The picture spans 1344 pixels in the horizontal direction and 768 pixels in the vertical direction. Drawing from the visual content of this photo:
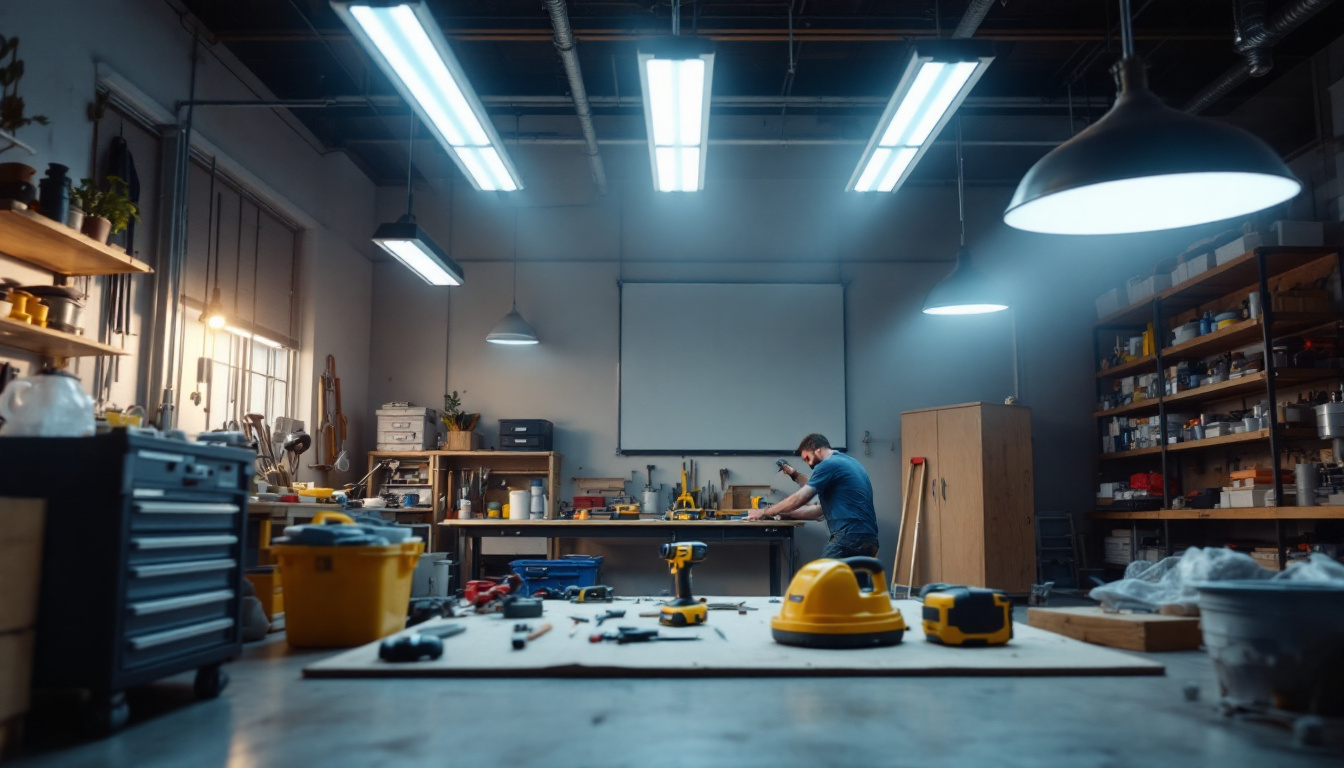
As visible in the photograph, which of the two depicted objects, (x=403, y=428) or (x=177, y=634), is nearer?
(x=177, y=634)

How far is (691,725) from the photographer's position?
2361mm

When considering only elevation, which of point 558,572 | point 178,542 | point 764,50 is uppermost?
point 764,50

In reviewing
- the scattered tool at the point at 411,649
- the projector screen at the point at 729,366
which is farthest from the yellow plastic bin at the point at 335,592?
the projector screen at the point at 729,366

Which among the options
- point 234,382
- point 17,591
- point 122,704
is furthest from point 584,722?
point 234,382

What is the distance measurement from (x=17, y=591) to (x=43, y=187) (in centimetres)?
246

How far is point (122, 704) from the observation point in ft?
7.80

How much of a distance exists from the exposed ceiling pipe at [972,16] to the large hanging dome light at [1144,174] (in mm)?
2550

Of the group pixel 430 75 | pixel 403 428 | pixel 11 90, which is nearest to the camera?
pixel 11 90

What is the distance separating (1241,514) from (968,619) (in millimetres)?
3426

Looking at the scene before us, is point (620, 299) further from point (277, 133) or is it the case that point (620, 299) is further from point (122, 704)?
point (122, 704)

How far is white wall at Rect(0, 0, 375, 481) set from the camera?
177 inches

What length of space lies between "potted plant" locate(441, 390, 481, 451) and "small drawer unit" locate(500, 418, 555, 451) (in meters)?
0.28

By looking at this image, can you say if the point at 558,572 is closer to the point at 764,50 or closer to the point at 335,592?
the point at 335,592

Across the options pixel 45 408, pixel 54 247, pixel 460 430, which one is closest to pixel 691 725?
pixel 45 408
